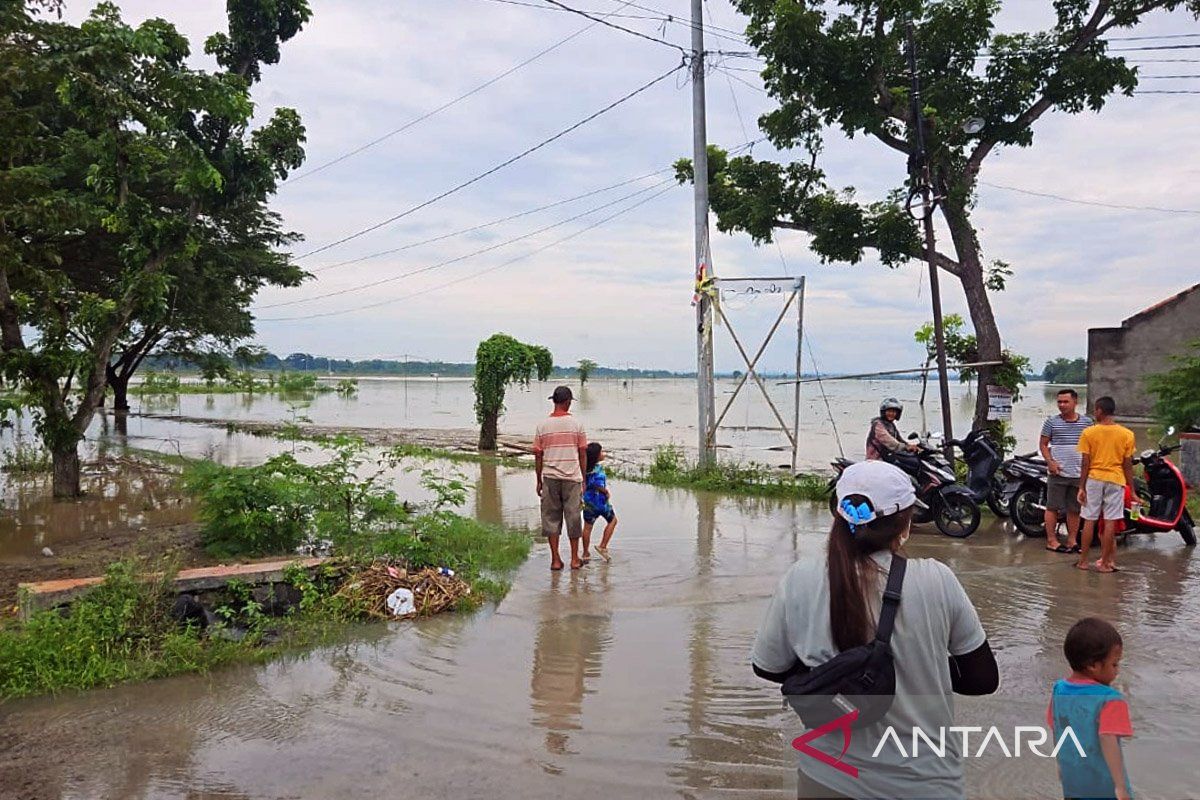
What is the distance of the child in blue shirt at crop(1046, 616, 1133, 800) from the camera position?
234 cm

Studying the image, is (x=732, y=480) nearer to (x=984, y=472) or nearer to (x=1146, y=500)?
(x=984, y=472)

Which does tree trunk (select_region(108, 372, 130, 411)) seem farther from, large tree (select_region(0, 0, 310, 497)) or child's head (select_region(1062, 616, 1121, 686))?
child's head (select_region(1062, 616, 1121, 686))

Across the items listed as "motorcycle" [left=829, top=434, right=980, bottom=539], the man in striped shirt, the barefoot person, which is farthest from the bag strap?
"motorcycle" [left=829, top=434, right=980, bottom=539]

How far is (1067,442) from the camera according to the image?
822 centimetres

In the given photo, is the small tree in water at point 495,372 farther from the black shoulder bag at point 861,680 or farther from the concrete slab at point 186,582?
the black shoulder bag at point 861,680

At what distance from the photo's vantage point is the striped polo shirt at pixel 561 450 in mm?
7473

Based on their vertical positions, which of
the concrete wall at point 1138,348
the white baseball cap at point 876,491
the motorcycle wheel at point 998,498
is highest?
the concrete wall at point 1138,348

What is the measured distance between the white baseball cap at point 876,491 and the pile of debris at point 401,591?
469 cm

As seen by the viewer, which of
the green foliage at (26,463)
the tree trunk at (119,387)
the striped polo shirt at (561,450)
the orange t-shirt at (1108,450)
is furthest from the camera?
the tree trunk at (119,387)

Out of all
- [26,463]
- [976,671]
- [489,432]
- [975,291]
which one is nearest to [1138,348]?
[975,291]

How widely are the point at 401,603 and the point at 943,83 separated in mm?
10882

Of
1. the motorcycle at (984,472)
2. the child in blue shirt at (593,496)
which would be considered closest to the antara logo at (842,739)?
the child in blue shirt at (593,496)

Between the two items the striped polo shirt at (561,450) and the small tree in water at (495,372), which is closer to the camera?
the striped polo shirt at (561,450)

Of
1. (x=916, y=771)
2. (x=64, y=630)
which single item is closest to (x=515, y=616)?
(x=64, y=630)
